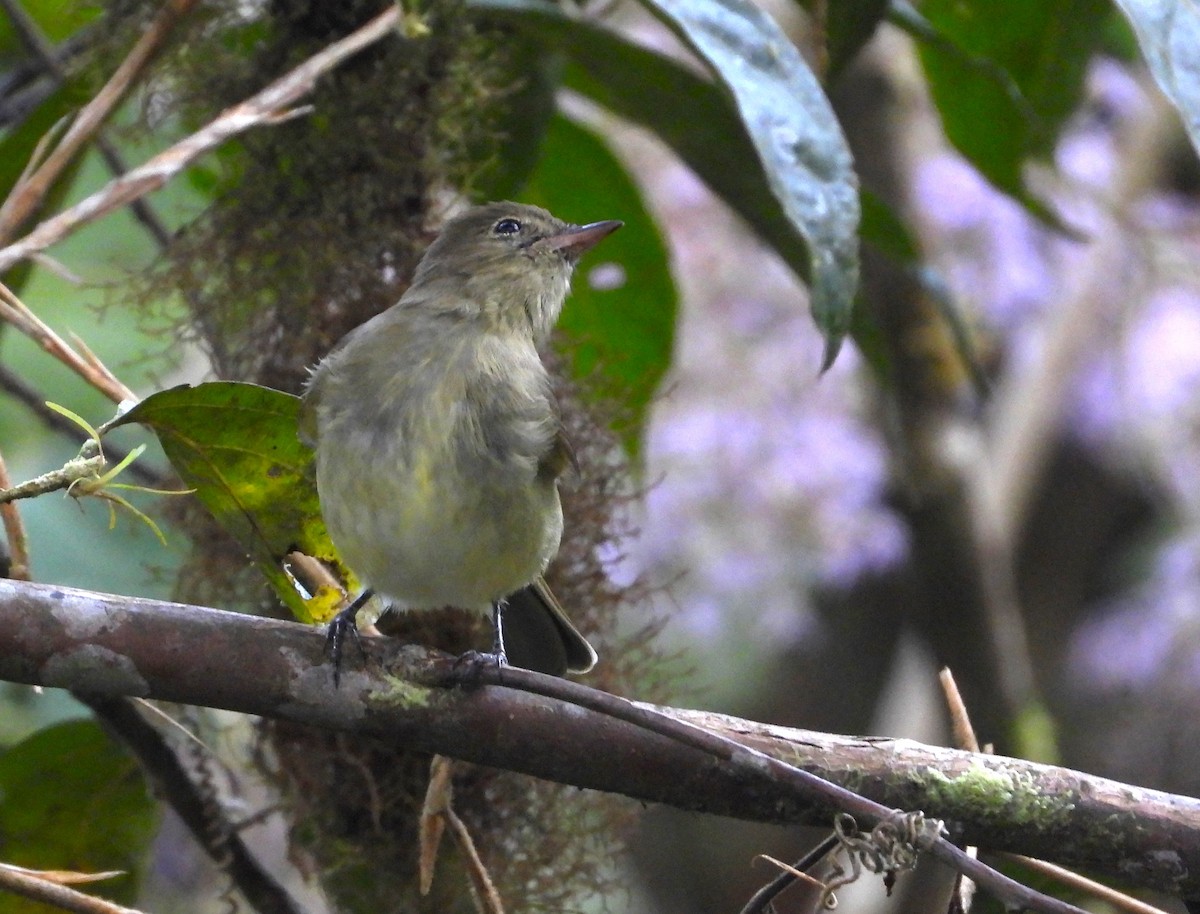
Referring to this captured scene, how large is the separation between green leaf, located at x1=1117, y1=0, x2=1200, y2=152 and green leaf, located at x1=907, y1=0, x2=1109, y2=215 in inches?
22.6

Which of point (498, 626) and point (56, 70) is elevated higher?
point (56, 70)

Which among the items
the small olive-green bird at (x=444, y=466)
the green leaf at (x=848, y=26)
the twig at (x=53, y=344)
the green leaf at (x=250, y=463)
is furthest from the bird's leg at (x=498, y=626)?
the green leaf at (x=848, y=26)

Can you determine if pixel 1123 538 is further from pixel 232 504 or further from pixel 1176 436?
pixel 232 504

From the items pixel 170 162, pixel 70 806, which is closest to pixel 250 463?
pixel 170 162

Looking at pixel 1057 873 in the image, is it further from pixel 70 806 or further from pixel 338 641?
pixel 70 806

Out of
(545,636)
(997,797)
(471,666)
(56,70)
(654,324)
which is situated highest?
(56,70)

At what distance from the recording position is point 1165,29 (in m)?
1.86

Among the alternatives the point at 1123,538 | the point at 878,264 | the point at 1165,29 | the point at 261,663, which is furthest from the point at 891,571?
the point at 261,663

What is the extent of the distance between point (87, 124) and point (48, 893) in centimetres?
100

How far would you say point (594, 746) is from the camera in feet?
4.74

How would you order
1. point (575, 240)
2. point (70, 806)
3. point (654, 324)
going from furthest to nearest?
point (654, 324) < point (575, 240) < point (70, 806)

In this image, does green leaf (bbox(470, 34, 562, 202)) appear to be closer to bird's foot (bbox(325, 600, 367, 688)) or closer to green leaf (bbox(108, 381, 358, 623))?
green leaf (bbox(108, 381, 358, 623))

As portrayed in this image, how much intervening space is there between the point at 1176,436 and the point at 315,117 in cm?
351

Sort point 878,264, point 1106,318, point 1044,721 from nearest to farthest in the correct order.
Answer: point 1044,721 → point 878,264 → point 1106,318
